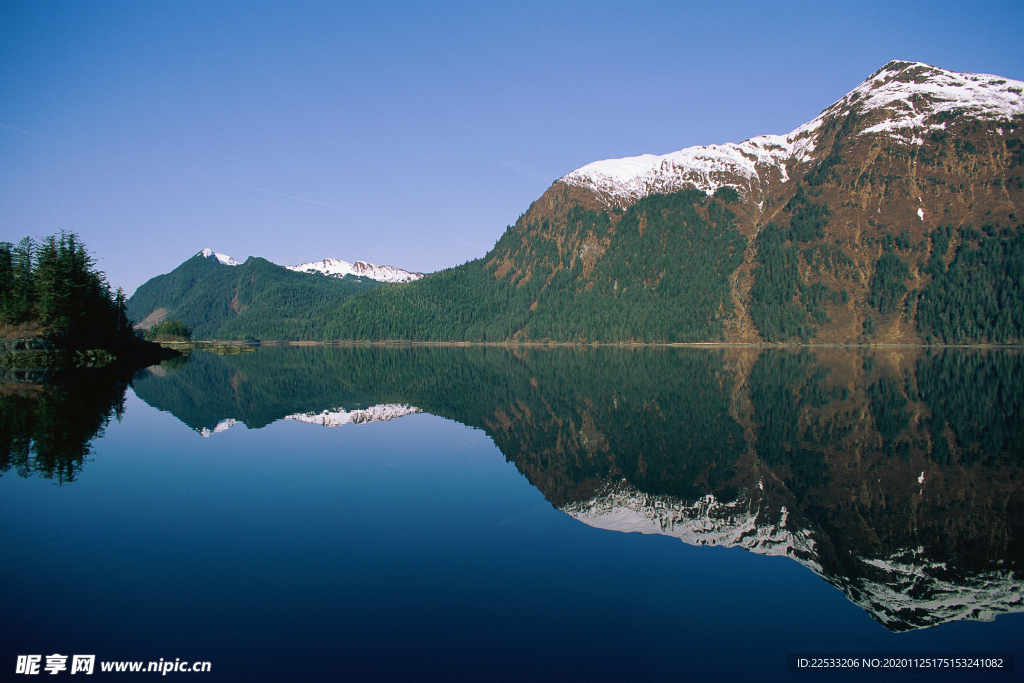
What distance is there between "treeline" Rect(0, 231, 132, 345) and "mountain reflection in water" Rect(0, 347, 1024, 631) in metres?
35.1

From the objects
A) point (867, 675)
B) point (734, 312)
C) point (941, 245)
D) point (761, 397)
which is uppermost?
point (941, 245)

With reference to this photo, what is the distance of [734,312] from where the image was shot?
182m

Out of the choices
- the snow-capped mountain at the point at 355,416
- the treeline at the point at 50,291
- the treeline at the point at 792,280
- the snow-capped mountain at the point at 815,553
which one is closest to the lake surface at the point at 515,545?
the snow-capped mountain at the point at 815,553

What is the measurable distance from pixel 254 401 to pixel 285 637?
34344 mm

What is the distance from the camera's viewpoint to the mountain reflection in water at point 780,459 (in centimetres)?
1312

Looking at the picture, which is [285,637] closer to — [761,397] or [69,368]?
[761,397]

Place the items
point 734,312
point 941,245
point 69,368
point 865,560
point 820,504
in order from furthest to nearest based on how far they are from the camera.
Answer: point 734,312 < point 941,245 < point 69,368 < point 820,504 < point 865,560

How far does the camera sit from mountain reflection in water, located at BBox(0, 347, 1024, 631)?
13125mm

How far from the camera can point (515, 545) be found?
14.0 m

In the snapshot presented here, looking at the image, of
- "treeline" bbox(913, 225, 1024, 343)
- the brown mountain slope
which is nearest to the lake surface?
"treeline" bbox(913, 225, 1024, 343)

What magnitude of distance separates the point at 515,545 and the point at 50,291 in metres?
79.4

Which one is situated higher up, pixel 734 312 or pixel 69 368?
pixel 734 312

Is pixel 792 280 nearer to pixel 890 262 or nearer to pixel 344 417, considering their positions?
pixel 890 262

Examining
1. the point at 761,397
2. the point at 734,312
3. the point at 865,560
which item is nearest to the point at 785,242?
the point at 734,312
